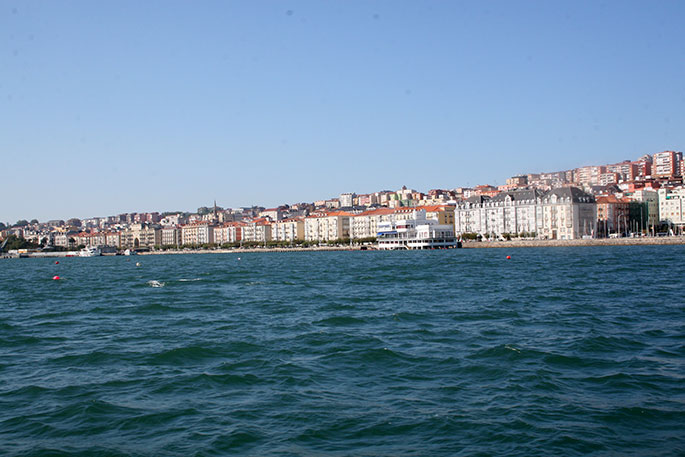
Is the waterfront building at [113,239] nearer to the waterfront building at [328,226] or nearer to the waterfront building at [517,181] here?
the waterfront building at [328,226]

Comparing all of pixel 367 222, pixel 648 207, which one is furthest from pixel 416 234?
pixel 648 207

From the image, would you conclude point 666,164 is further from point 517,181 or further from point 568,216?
point 568,216

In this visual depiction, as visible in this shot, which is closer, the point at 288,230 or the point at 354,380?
the point at 354,380

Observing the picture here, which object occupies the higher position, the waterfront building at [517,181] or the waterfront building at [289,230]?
the waterfront building at [517,181]

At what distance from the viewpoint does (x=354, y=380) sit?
9.80m

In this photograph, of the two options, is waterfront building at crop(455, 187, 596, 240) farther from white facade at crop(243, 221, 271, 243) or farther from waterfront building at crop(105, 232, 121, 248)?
waterfront building at crop(105, 232, 121, 248)

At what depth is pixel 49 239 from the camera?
18262cm

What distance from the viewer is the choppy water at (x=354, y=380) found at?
7152 mm

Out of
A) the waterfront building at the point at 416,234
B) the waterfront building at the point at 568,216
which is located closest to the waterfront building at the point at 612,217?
the waterfront building at the point at 568,216

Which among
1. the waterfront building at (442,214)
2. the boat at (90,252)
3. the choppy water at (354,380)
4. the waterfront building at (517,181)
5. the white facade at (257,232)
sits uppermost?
the waterfront building at (517,181)

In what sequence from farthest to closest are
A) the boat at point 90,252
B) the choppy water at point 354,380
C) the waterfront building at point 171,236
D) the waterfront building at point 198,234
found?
1. the waterfront building at point 171,236
2. the waterfront building at point 198,234
3. the boat at point 90,252
4. the choppy water at point 354,380

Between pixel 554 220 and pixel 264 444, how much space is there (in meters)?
95.3

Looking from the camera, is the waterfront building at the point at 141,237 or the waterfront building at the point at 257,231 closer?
the waterfront building at the point at 257,231

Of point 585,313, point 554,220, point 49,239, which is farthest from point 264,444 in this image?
point 49,239
